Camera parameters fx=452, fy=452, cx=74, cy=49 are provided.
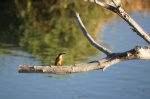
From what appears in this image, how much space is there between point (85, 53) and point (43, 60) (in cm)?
112

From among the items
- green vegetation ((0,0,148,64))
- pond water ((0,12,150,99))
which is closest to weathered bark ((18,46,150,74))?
pond water ((0,12,150,99))

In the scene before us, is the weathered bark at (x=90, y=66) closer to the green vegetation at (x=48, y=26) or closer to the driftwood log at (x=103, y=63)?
the driftwood log at (x=103, y=63)

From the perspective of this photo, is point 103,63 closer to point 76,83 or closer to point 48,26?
point 76,83

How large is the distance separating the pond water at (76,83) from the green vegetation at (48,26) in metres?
0.67

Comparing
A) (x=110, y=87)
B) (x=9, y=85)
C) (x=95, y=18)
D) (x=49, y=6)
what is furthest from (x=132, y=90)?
(x=49, y=6)

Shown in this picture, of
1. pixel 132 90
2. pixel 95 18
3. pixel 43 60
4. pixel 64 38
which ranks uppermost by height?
pixel 95 18

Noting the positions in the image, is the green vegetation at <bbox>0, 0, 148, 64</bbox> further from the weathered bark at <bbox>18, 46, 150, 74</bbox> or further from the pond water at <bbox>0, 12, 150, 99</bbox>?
the weathered bark at <bbox>18, 46, 150, 74</bbox>

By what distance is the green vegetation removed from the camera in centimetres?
995

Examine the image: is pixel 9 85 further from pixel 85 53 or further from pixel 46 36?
pixel 46 36

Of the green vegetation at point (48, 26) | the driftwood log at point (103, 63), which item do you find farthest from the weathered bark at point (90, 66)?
the green vegetation at point (48, 26)

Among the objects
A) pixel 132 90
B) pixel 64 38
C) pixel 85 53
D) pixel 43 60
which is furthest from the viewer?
pixel 64 38

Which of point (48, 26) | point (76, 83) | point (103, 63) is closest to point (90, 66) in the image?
point (103, 63)

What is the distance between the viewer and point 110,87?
7.39 metres

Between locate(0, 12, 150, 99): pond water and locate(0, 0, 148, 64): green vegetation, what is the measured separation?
67 centimetres
